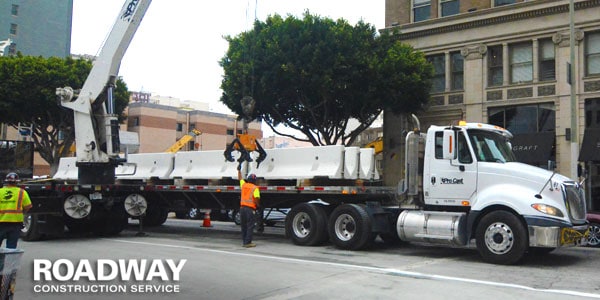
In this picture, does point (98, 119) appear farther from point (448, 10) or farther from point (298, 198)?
point (448, 10)

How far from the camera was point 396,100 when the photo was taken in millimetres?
25219

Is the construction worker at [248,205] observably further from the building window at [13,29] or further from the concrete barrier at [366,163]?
the building window at [13,29]

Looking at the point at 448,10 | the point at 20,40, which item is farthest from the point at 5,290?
the point at 20,40

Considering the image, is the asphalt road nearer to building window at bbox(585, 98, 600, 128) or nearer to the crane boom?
the crane boom

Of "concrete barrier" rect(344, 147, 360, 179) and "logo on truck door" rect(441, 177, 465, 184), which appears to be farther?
"concrete barrier" rect(344, 147, 360, 179)

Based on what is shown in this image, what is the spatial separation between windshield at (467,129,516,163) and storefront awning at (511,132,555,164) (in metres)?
12.9

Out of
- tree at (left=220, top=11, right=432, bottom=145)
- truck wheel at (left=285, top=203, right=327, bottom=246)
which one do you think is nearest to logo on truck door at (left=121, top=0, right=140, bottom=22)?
truck wheel at (left=285, top=203, right=327, bottom=246)

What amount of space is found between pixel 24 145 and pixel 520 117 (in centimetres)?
2011

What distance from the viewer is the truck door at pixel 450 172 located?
11281 millimetres

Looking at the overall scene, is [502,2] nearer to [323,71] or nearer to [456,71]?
[456,71]

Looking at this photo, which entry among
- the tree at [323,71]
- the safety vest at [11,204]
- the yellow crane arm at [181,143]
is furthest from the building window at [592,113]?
the safety vest at [11,204]

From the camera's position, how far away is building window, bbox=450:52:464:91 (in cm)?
2708

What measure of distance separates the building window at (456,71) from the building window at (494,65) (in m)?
1.36

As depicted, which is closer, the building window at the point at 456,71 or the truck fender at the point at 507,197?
the truck fender at the point at 507,197
